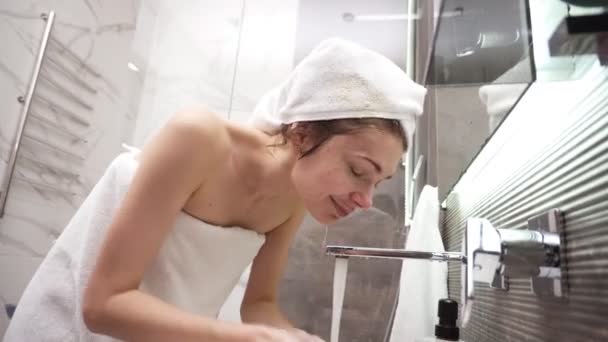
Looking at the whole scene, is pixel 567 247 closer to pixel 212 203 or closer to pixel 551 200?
pixel 551 200

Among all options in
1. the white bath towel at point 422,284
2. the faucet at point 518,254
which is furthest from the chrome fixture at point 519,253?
the white bath towel at point 422,284

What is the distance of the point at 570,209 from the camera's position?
339 millimetres

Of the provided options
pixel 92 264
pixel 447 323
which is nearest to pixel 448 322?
pixel 447 323

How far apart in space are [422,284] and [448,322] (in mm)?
285

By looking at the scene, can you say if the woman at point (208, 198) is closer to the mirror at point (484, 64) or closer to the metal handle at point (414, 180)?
the mirror at point (484, 64)

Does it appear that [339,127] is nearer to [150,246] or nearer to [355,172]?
[355,172]

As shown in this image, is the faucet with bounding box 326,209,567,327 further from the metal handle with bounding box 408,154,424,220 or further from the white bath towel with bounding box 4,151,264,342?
the metal handle with bounding box 408,154,424,220

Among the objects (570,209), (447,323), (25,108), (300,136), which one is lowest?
(447,323)

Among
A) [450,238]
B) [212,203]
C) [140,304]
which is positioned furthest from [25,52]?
[450,238]

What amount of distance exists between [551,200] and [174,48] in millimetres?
1663

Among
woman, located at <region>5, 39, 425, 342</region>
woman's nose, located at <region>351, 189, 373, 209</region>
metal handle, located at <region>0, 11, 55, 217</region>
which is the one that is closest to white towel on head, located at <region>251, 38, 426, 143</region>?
woman, located at <region>5, 39, 425, 342</region>

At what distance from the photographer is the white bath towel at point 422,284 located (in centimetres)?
74

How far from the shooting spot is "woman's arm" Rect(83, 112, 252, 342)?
0.48 meters

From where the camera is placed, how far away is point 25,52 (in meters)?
1.25
